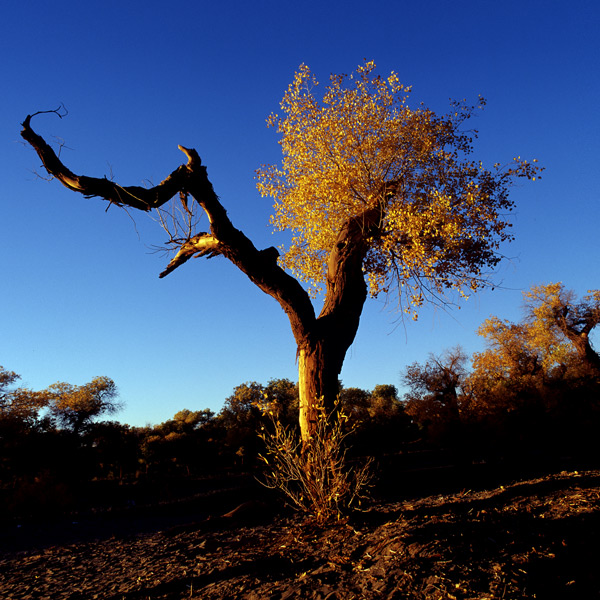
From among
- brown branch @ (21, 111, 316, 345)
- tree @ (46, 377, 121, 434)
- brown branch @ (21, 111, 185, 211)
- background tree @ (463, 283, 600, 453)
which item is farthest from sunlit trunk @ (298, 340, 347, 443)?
tree @ (46, 377, 121, 434)

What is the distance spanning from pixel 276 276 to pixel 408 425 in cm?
2406

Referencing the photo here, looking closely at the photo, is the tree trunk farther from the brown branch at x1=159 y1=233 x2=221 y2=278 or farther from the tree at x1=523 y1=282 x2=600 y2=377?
the tree at x1=523 y1=282 x2=600 y2=377

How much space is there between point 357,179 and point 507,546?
7989mm

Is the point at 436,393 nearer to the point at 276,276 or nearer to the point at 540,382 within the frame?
the point at 540,382

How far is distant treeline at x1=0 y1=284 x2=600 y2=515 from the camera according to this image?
16.5 m

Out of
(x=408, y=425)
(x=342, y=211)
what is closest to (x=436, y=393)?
(x=408, y=425)

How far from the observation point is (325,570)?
3.73 meters

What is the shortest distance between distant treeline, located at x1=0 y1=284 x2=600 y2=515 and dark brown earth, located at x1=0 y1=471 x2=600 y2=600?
6.22 meters

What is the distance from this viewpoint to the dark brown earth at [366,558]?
3131 millimetres

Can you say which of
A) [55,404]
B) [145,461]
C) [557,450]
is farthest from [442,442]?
[55,404]

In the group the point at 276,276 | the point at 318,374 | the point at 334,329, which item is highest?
the point at 276,276

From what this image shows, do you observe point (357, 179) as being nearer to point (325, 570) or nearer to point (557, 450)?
point (325, 570)

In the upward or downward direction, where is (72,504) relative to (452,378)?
downward

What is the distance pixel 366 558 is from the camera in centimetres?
384
